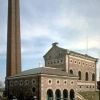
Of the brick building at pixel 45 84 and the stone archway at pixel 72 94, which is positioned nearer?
the brick building at pixel 45 84

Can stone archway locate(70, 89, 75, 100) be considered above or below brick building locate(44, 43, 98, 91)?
below

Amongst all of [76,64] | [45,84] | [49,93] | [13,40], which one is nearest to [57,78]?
[45,84]

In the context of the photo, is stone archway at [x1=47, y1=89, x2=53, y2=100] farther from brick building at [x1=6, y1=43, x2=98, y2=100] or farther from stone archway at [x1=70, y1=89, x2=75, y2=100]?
stone archway at [x1=70, y1=89, x2=75, y2=100]

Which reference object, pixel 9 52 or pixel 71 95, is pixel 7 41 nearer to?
pixel 9 52

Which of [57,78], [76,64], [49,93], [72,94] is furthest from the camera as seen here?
[76,64]

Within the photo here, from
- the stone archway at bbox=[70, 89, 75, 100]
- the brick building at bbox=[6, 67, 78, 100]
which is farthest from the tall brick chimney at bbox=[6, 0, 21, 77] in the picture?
the stone archway at bbox=[70, 89, 75, 100]

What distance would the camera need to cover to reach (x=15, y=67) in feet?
188

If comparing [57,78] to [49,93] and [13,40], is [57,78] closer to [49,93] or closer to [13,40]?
[49,93]

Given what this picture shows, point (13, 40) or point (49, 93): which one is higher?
point (13, 40)

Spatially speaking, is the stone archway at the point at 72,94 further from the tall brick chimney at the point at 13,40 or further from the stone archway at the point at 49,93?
the tall brick chimney at the point at 13,40

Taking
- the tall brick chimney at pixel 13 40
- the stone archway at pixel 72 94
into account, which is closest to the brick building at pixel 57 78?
the stone archway at pixel 72 94

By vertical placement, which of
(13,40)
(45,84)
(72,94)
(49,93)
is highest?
(13,40)

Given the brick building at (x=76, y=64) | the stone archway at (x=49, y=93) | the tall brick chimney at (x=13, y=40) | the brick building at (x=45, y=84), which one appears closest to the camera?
the brick building at (x=45, y=84)

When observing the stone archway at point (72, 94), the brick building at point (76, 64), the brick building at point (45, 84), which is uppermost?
the brick building at point (76, 64)
